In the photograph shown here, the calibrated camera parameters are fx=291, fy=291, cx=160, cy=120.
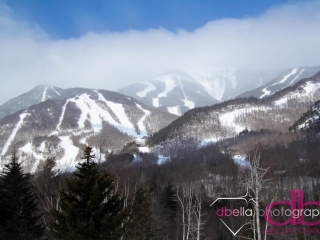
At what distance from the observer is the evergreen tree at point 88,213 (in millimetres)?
11742

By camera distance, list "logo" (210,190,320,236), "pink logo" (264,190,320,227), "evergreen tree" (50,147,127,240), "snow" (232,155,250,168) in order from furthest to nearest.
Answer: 1. "snow" (232,155,250,168)
2. "pink logo" (264,190,320,227)
3. "logo" (210,190,320,236)
4. "evergreen tree" (50,147,127,240)

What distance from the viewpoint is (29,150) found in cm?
19938

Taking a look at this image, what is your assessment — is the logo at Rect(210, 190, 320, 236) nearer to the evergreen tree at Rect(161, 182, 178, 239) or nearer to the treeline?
the treeline

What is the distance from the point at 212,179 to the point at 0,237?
90864 millimetres

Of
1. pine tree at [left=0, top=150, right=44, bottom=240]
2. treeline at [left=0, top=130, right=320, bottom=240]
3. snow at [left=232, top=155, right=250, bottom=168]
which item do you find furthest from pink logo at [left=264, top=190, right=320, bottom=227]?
snow at [left=232, top=155, right=250, bottom=168]

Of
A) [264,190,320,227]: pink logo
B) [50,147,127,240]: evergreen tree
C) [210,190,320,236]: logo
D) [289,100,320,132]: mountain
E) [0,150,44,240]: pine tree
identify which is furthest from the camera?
[289,100,320,132]: mountain

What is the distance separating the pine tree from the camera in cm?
1855

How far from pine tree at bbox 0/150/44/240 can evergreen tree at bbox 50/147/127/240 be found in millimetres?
7678

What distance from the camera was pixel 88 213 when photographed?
39.9 ft

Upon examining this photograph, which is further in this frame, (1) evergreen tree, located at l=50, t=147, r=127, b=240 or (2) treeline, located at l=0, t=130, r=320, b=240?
(2) treeline, located at l=0, t=130, r=320, b=240

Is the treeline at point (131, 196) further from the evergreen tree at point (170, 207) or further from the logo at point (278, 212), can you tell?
the logo at point (278, 212)

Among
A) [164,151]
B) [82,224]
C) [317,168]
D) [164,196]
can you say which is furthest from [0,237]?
[164,151]

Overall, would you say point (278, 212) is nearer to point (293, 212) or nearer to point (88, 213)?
point (293, 212)

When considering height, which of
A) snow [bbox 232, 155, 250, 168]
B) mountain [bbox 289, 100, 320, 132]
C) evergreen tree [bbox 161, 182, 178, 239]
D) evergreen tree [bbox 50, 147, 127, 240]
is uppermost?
mountain [bbox 289, 100, 320, 132]
